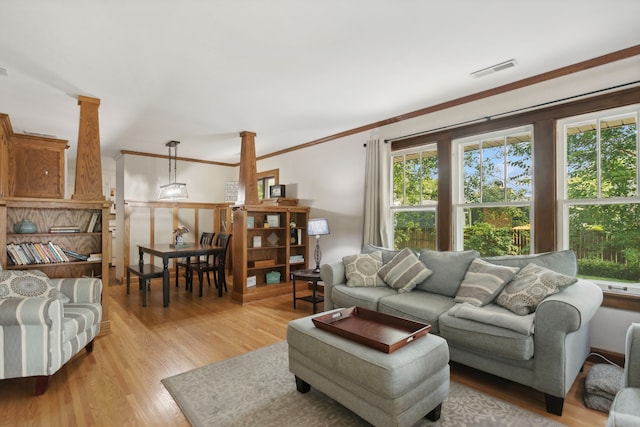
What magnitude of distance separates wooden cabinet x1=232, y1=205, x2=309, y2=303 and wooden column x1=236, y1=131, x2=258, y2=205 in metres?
0.18

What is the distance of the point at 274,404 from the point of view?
7.02 ft

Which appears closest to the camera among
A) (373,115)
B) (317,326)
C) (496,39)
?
(317,326)

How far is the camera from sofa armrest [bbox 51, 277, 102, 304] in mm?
2957

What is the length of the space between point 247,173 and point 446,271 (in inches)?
125

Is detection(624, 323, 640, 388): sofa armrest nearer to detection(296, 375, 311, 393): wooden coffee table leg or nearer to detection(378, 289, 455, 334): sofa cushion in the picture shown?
detection(378, 289, 455, 334): sofa cushion

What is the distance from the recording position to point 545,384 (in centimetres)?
206

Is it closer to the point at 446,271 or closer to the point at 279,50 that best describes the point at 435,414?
the point at 446,271

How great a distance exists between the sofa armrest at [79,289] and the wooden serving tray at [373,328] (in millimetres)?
2236

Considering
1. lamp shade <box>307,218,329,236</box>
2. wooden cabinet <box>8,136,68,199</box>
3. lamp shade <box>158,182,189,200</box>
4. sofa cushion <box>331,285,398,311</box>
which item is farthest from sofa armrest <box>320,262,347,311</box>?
wooden cabinet <box>8,136,68,199</box>

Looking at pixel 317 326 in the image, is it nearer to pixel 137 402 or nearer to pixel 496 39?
pixel 137 402

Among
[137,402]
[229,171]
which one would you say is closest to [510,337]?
[137,402]

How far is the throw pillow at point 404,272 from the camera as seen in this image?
3.29 metres

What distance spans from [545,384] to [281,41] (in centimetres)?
298

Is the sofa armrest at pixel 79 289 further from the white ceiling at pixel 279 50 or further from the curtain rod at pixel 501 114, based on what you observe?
the curtain rod at pixel 501 114
